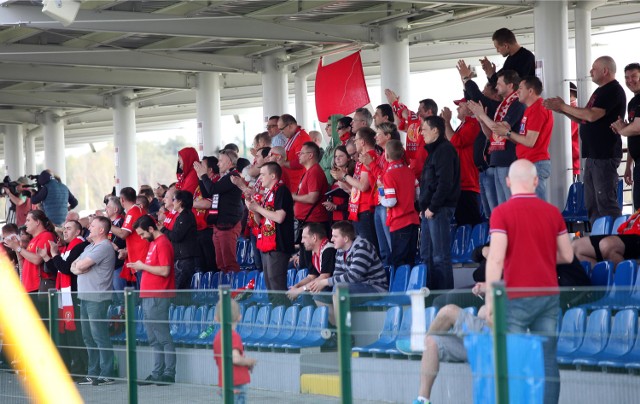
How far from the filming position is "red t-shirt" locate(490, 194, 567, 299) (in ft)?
21.5

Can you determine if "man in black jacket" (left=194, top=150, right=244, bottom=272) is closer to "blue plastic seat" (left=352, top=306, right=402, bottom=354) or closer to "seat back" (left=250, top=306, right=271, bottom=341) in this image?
"seat back" (left=250, top=306, right=271, bottom=341)

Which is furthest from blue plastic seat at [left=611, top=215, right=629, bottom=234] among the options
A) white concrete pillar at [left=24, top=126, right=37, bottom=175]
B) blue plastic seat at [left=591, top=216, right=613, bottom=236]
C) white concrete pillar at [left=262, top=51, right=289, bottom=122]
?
white concrete pillar at [left=24, top=126, right=37, bottom=175]

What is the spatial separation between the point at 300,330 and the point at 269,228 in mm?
4782

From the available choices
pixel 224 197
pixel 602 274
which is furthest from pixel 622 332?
pixel 224 197

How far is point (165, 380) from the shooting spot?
7.63 metres

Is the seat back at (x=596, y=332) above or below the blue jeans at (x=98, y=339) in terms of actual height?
above

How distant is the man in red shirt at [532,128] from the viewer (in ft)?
33.0

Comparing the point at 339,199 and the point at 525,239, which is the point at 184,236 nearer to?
the point at 339,199

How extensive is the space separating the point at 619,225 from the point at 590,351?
436 centimetres

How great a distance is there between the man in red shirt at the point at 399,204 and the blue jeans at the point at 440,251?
0.34 metres

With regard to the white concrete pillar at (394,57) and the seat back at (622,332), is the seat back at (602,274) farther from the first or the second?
the white concrete pillar at (394,57)

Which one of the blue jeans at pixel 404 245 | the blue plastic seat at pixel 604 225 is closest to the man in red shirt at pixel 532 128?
the blue plastic seat at pixel 604 225

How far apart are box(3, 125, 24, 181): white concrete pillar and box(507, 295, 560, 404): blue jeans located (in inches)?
1032

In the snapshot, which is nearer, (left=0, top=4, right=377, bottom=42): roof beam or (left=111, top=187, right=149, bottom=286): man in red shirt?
(left=111, top=187, right=149, bottom=286): man in red shirt
